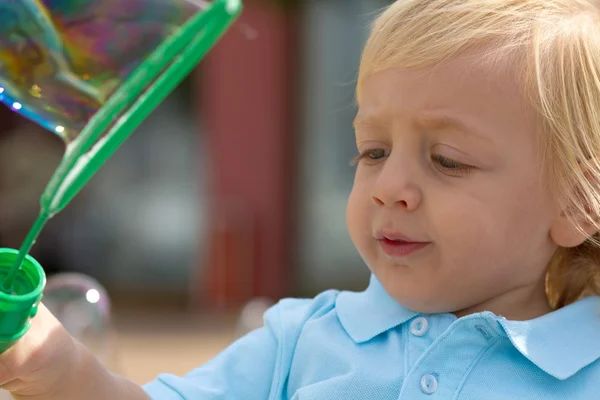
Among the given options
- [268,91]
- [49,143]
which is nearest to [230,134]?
[268,91]

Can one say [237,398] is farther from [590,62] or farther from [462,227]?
[590,62]

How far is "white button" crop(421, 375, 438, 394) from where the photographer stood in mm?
1311

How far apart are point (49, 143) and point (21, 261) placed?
718 cm

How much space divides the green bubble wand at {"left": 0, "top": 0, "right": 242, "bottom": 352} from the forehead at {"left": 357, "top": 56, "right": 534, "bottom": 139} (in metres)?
0.49

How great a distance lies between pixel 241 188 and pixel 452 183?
6.65m

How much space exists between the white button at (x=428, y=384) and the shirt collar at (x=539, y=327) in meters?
0.12

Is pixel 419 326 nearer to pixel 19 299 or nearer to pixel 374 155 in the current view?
pixel 374 155

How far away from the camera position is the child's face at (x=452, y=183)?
1355mm

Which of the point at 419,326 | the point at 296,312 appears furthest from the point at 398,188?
the point at 296,312

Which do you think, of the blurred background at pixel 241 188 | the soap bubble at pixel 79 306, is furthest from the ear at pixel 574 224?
the blurred background at pixel 241 188

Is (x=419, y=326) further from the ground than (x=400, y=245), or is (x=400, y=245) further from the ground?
(x=400, y=245)

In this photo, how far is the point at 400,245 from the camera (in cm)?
139

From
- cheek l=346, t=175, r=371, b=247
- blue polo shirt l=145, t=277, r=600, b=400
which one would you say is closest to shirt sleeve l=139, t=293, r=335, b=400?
blue polo shirt l=145, t=277, r=600, b=400

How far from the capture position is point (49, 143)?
795 centimetres
